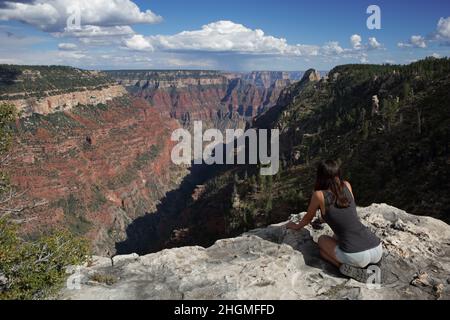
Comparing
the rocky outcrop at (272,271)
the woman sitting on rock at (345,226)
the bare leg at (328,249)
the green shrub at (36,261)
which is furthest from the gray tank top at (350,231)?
the green shrub at (36,261)

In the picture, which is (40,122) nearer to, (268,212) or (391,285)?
(268,212)

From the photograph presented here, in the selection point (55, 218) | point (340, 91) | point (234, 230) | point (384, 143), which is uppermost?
point (340, 91)

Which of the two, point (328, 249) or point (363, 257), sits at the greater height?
point (363, 257)

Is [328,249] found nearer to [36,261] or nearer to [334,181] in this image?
[334,181]

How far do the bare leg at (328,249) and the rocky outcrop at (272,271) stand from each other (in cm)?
32

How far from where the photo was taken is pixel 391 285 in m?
11.7

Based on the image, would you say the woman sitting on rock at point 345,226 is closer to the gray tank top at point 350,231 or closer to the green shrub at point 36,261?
the gray tank top at point 350,231

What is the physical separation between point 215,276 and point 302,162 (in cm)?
10723

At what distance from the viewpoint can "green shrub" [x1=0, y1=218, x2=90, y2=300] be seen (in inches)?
471

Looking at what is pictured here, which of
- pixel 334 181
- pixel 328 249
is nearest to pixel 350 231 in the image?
pixel 328 249

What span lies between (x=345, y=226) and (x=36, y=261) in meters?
9.94

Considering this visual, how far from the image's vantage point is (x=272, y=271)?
12734 millimetres

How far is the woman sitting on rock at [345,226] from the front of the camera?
11664 millimetres
